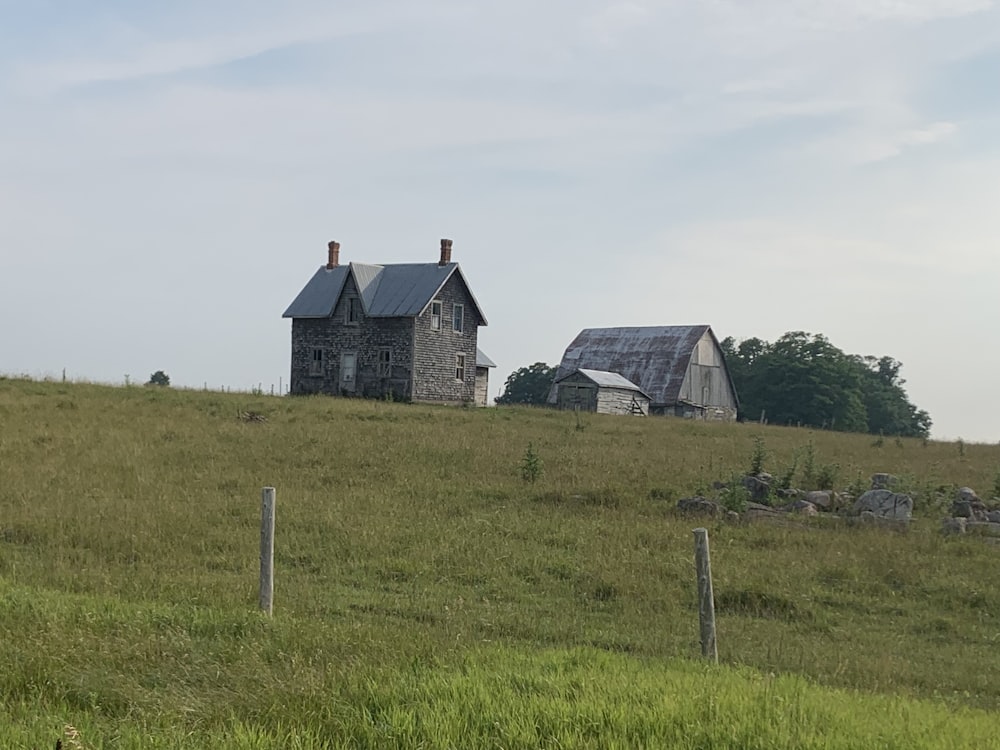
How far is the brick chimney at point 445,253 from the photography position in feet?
171

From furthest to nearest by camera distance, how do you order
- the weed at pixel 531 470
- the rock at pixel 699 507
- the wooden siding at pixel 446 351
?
the wooden siding at pixel 446 351, the weed at pixel 531 470, the rock at pixel 699 507

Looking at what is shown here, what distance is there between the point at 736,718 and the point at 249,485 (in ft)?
50.8

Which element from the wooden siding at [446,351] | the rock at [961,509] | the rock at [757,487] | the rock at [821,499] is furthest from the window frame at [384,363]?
the rock at [961,509]

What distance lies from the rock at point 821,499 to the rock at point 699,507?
233cm

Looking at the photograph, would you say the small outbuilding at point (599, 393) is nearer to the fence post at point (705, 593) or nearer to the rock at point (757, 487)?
the rock at point (757, 487)

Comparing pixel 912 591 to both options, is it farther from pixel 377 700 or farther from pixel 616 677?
pixel 377 700

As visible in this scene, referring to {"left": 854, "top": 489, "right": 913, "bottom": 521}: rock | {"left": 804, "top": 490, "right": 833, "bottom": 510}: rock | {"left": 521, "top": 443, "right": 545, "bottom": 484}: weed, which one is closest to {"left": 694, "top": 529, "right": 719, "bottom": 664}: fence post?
{"left": 854, "top": 489, "right": 913, "bottom": 521}: rock

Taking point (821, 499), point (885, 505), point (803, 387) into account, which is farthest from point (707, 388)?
point (885, 505)

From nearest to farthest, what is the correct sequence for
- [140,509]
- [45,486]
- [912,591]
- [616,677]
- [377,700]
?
[377,700], [616,677], [912,591], [140,509], [45,486]

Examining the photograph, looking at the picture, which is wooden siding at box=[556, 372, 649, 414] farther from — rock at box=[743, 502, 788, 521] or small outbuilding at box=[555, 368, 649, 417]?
rock at box=[743, 502, 788, 521]

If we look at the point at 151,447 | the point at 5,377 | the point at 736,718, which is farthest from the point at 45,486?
the point at 5,377

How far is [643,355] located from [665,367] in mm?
2281

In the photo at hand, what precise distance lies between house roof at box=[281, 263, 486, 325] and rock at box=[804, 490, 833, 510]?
31.6 meters

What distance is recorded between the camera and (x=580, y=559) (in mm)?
14828
